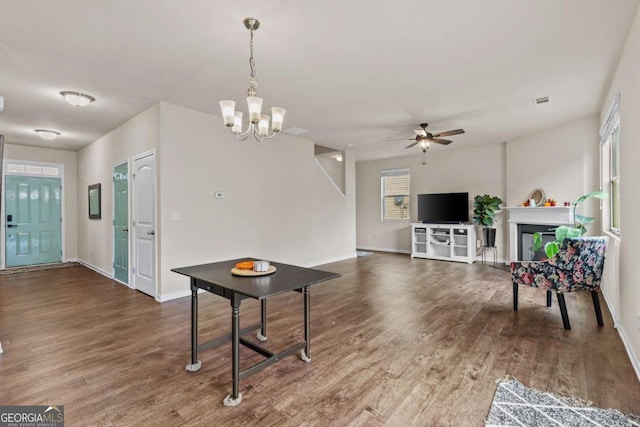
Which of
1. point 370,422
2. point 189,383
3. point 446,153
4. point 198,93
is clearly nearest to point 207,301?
point 189,383

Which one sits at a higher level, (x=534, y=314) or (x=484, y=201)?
(x=484, y=201)

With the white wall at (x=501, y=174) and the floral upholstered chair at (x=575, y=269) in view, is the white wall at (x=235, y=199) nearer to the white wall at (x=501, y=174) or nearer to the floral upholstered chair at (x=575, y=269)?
the white wall at (x=501, y=174)

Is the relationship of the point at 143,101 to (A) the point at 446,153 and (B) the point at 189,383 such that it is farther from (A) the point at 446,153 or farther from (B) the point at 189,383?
(A) the point at 446,153

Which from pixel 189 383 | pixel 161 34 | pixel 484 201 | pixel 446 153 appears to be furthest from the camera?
pixel 446 153

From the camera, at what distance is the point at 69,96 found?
374 cm

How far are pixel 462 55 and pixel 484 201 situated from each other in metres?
4.32

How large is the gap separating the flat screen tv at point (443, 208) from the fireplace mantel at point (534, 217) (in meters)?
0.98

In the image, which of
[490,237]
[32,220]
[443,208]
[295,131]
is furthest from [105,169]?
[490,237]

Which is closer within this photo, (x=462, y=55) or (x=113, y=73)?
(x=462, y=55)

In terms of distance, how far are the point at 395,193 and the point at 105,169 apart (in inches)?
263

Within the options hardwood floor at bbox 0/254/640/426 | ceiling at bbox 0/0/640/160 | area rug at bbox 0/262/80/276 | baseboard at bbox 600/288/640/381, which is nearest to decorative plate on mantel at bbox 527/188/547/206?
ceiling at bbox 0/0/640/160

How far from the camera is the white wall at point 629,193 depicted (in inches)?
92.5

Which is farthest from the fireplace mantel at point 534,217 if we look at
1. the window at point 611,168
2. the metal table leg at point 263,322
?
the metal table leg at point 263,322

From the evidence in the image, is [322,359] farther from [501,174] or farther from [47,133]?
[47,133]
